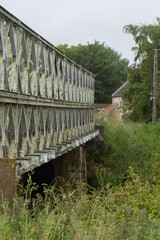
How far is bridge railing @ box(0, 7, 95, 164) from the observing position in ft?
20.7

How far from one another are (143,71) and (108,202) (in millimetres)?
23553

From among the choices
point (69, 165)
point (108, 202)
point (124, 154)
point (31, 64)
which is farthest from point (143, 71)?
point (108, 202)

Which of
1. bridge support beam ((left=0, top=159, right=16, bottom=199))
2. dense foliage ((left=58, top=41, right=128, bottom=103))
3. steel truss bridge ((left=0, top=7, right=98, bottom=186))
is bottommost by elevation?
bridge support beam ((left=0, top=159, right=16, bottom=199))

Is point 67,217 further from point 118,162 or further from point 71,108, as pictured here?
point 118,162

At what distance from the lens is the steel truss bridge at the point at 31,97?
249 inches

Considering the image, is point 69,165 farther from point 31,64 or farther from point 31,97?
point 31,97

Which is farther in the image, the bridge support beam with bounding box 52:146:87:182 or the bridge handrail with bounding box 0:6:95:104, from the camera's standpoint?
the bridge support beam with bounding box 52:146:87:182

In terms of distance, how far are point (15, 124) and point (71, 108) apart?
565 cm

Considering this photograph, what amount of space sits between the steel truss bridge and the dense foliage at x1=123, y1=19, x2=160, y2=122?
17.1m

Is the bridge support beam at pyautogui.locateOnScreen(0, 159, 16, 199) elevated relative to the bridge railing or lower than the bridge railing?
lower

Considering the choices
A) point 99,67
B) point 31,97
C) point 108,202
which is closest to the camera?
point 108,202

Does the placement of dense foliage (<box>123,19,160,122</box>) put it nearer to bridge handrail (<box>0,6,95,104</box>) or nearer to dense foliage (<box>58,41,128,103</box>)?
bridge handrail (<box>0,6,95,104</box>)

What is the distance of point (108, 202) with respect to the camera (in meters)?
6.80

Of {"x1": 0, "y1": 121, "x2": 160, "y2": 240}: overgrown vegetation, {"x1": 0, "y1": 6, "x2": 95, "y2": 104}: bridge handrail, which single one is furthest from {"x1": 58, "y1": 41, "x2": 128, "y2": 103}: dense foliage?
{"x1": 0, "y1": 6, "x2": 95, "y2": 104}: bridge handrail
